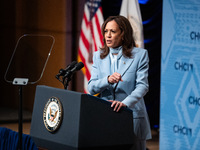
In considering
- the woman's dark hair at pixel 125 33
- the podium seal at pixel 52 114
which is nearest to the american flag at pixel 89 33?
the woman's dark hair at pixel 125 33

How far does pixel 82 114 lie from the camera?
2.06m

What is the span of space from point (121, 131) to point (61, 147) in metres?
0.33

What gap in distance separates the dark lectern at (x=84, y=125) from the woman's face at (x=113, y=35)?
480mm

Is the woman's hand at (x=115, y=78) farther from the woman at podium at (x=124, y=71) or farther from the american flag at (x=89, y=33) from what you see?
the american flag at (x=89, y=33)

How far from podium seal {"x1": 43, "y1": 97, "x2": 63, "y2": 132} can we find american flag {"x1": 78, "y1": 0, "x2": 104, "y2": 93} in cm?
358

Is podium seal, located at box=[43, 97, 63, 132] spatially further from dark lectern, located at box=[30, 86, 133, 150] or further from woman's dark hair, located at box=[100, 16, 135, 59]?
woman's dark hair, located at box=[100, 16, 135, 59]

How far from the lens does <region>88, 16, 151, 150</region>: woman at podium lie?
8.19 ft

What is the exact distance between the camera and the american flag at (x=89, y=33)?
19.2ft

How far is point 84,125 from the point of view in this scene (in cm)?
208

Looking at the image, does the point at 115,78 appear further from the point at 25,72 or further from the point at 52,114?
the point at 25,72

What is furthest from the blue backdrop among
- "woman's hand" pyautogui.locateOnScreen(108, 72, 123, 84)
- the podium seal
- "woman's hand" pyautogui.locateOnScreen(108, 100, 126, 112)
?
the podium seal

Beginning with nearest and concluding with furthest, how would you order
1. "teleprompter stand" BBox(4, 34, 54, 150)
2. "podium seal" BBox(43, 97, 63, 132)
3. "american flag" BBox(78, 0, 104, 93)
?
"podium seal" BBox(43, 97, 63, 132), "teleprompter stand" BBox(4, 34, 54, 150), "american flag" BBox(78, 0, 104, 93)

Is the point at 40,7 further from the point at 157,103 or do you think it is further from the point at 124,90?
the point at 124,90

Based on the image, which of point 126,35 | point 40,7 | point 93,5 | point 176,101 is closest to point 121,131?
point 126,35
